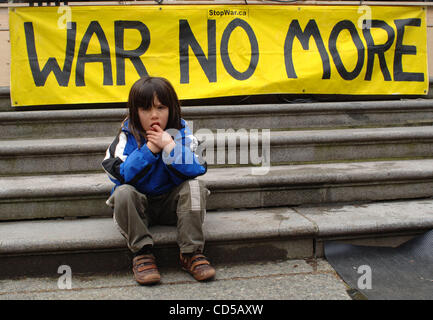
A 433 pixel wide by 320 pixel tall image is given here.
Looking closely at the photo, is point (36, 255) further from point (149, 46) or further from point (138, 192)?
point (149, 46)

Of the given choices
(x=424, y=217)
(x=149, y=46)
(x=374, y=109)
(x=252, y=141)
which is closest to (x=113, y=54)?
(x=149, y=46)

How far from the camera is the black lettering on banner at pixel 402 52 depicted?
3.48 m

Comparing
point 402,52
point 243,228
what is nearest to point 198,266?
point 243,228

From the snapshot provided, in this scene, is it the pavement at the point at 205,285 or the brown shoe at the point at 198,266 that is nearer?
the pavement at the point at 205,285

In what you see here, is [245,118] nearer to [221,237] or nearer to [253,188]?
Answer: [253,188]

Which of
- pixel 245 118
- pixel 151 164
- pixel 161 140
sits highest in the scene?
pixel 245 118

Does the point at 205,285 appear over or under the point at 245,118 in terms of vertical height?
under

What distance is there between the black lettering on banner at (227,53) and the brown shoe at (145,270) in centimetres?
194

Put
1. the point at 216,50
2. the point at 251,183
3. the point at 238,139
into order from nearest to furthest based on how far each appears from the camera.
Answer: the point at 251,183, the point at 238,139, the point at 216,50

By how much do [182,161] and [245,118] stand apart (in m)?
1.36

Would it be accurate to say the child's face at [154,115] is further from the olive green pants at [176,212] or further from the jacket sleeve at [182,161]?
the olive green pants at [176,212]

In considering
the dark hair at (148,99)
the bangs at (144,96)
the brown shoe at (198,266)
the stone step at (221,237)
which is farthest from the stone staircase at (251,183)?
the bangs at (144,96)

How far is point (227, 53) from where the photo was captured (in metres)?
3.30

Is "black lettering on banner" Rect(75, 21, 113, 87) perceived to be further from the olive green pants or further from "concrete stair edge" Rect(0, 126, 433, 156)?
the olive green pants
